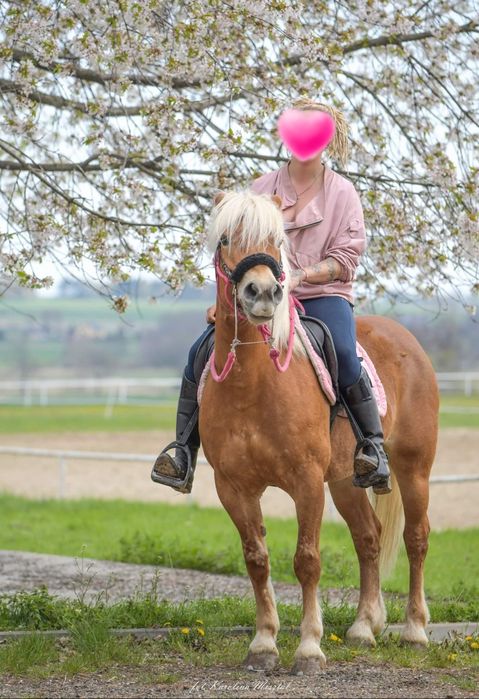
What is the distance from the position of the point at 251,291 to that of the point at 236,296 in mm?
297

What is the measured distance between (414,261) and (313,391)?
2.44 meters

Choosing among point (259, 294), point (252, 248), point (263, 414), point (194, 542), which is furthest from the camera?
point (194, 542)

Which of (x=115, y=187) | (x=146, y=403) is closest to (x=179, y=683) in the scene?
(x=115, y=187)

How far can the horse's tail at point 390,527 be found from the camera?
23.4ft

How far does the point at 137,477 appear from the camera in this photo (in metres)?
19.9

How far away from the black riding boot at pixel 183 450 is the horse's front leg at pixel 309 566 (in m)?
0.74

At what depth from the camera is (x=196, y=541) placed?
11406mm

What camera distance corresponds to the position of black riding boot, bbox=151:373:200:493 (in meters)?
5.98

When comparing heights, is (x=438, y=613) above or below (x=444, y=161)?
below

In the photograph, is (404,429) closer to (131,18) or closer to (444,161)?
(444,161)

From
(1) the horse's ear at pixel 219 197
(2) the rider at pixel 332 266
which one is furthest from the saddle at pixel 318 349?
(1) the horse's ear at pixel 219 197

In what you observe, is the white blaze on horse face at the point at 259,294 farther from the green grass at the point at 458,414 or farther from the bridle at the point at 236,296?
the green grass at the point at 458,414

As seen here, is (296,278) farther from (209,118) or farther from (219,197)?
(209,118)

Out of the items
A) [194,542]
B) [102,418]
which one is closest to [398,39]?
Result: [194,542]
